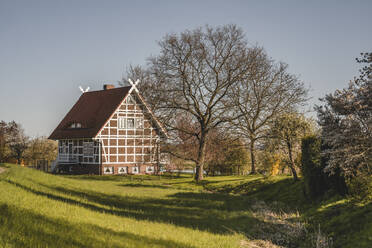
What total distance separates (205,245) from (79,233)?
2861 mm

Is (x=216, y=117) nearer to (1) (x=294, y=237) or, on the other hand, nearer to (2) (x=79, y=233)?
(1) (x=294, y=237)

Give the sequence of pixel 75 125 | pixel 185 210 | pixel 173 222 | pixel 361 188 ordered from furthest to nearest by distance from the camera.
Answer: pixel 75 125
pixel 185 210
pixel 361 188
pixel 173 222

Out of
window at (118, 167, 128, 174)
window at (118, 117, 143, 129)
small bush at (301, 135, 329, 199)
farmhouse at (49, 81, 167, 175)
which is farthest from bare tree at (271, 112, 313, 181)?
window at (118, 167, 128, 174)

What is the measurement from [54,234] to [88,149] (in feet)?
108

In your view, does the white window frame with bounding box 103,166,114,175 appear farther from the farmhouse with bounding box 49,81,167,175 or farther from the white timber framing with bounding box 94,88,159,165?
the white timber framing with bounding box 94,88,159,165

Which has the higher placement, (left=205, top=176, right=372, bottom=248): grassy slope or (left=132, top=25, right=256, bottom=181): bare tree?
(left=132, top=25, right=256, bottom=181): bare tree

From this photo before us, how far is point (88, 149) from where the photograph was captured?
38.7 metres

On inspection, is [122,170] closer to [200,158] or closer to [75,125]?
[75,125]

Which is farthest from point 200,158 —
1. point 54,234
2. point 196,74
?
point 54,234

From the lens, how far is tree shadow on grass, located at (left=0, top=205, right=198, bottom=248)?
609 cm

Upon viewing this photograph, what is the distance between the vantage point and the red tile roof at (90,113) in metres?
38.2

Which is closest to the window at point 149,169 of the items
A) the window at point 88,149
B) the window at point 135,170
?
the window at point 135,170

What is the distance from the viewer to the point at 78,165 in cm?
3947

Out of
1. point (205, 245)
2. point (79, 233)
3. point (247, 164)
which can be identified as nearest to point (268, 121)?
point (247, 164)
